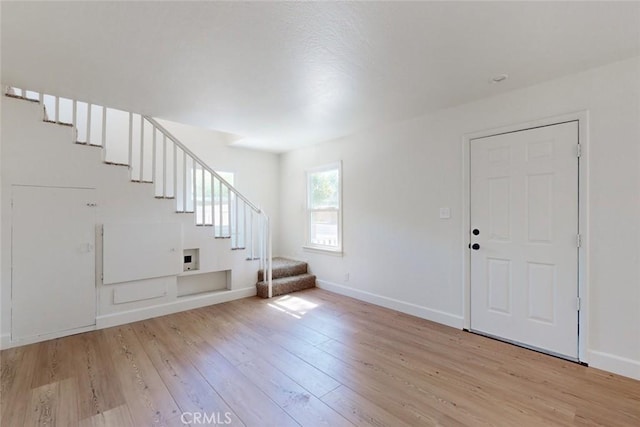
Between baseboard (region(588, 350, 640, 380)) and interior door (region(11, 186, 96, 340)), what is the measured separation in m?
4.86

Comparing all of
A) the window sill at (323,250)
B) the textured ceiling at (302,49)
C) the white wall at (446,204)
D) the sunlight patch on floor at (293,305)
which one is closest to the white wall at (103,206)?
the textured ceiling at (302,49)

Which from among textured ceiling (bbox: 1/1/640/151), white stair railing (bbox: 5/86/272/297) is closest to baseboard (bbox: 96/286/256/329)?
white stair railing (bbox: 5/86/272/297)

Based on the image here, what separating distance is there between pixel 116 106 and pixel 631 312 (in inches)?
205

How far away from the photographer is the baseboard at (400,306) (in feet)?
10.5

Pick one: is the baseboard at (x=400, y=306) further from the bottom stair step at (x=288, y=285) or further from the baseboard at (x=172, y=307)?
the baseboard at (x=172, y=307)

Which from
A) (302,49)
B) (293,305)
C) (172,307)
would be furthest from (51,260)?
(302,49)

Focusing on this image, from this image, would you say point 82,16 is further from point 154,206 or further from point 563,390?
point 563,390

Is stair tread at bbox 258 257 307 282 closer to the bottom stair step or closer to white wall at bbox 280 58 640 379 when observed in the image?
the bottom stair step

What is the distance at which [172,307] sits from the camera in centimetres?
369

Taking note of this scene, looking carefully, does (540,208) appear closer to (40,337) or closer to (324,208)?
(324,208)

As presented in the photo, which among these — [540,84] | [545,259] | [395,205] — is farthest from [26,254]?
[540,84]

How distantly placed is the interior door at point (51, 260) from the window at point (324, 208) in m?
3.09

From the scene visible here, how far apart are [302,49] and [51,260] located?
325 cm

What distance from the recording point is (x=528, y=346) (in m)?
2.68
